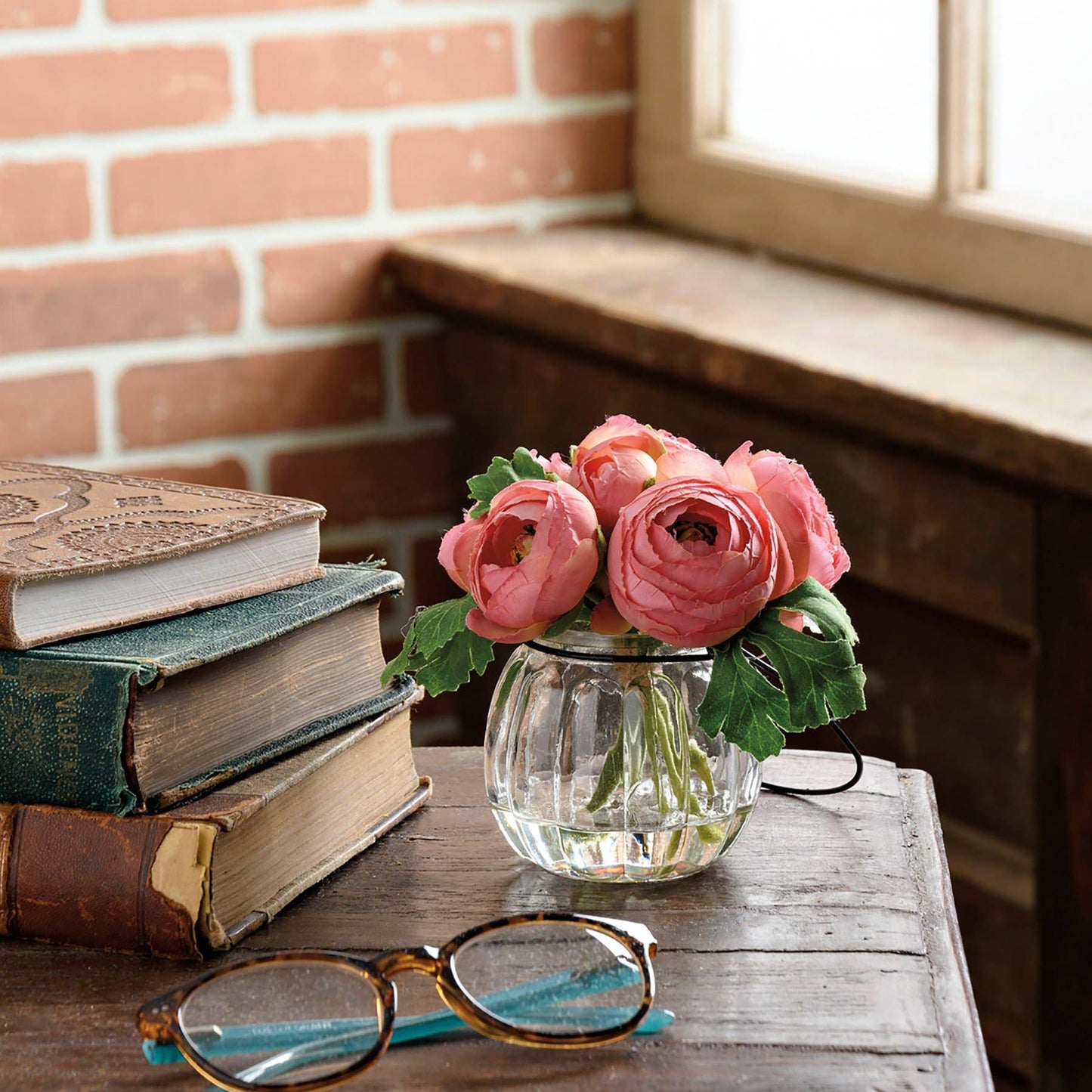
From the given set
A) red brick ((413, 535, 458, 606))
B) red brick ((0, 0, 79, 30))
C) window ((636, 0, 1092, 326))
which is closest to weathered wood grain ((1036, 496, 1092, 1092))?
window ((636, 0, 1092, 326))

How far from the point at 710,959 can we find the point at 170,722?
0.22 meters

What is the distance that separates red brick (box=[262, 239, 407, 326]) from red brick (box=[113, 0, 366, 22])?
213mm

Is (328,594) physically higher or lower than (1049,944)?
higher

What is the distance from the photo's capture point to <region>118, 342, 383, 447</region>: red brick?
1570 mm

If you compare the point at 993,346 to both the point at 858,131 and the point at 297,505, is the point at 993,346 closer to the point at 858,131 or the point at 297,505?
the point at 858,131

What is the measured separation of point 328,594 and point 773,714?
0.20m

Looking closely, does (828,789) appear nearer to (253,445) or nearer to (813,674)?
(813,674)

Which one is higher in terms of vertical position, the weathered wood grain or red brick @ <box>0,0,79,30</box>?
red brick @ <box>0,0,79,30</box>

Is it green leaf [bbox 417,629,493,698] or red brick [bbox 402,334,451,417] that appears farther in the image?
red brick [bbox 402,334,451,417]

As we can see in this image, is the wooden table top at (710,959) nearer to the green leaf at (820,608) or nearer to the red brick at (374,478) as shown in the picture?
the green leaf at (820,608)

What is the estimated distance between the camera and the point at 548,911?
25.3 inches

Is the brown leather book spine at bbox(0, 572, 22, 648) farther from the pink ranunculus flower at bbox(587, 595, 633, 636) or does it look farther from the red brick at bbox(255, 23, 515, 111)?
the red brick at bbox(255, 23, 515, 111)

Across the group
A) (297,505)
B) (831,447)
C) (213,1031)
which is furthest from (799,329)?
(213,1031)

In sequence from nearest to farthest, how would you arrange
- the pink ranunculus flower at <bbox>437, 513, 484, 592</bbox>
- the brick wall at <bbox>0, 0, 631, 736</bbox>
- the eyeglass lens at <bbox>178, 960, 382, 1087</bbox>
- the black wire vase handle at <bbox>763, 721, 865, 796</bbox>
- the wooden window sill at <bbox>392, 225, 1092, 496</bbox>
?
the eyeglass lens at <bbox>178, 960, 382, 1087</bbox> → the pink ranunculus flower at <bbox>437, 513, 484, 592</bbox> → the black wire vase handle at <bbox>763, 721, 865, 796</bbox> → the wooden window sill at <bbox>392, 225, 1092, 496</bbox> → the brick wall at <bbox>0, 0, 631, 736</bbox>
